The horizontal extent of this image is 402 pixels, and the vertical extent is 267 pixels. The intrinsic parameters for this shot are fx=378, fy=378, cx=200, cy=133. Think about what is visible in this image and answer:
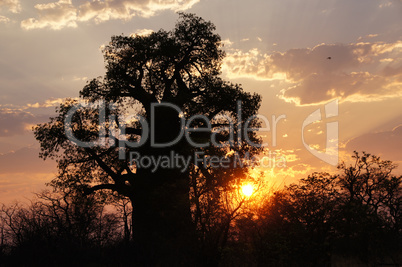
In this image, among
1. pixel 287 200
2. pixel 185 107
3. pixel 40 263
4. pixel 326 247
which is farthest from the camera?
pixel 185 107

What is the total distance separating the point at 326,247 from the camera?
55.2 feet

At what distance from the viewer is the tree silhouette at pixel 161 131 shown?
20.7 meters

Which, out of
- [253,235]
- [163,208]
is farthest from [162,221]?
[253,235]

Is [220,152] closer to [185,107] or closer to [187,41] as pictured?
[185,107]

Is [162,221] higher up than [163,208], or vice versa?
[163,208]

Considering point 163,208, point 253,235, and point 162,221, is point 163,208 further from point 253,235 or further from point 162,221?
point 253,235

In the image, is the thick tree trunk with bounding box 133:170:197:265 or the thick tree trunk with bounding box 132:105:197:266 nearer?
the thick tree trunk with bounding box 133:170:197:265

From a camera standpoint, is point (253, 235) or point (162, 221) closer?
point (253, 235)

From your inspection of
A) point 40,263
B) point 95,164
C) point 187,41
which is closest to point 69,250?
point 40,263

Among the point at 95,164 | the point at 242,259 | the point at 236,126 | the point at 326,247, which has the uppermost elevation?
the point at 236,126

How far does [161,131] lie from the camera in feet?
73.3

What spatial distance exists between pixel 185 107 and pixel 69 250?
33.2ft

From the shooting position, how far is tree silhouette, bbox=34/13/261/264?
2073 cm

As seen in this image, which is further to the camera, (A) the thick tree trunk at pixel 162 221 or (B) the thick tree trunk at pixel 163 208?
(B) the thick tree trunk at pixel 163 208
